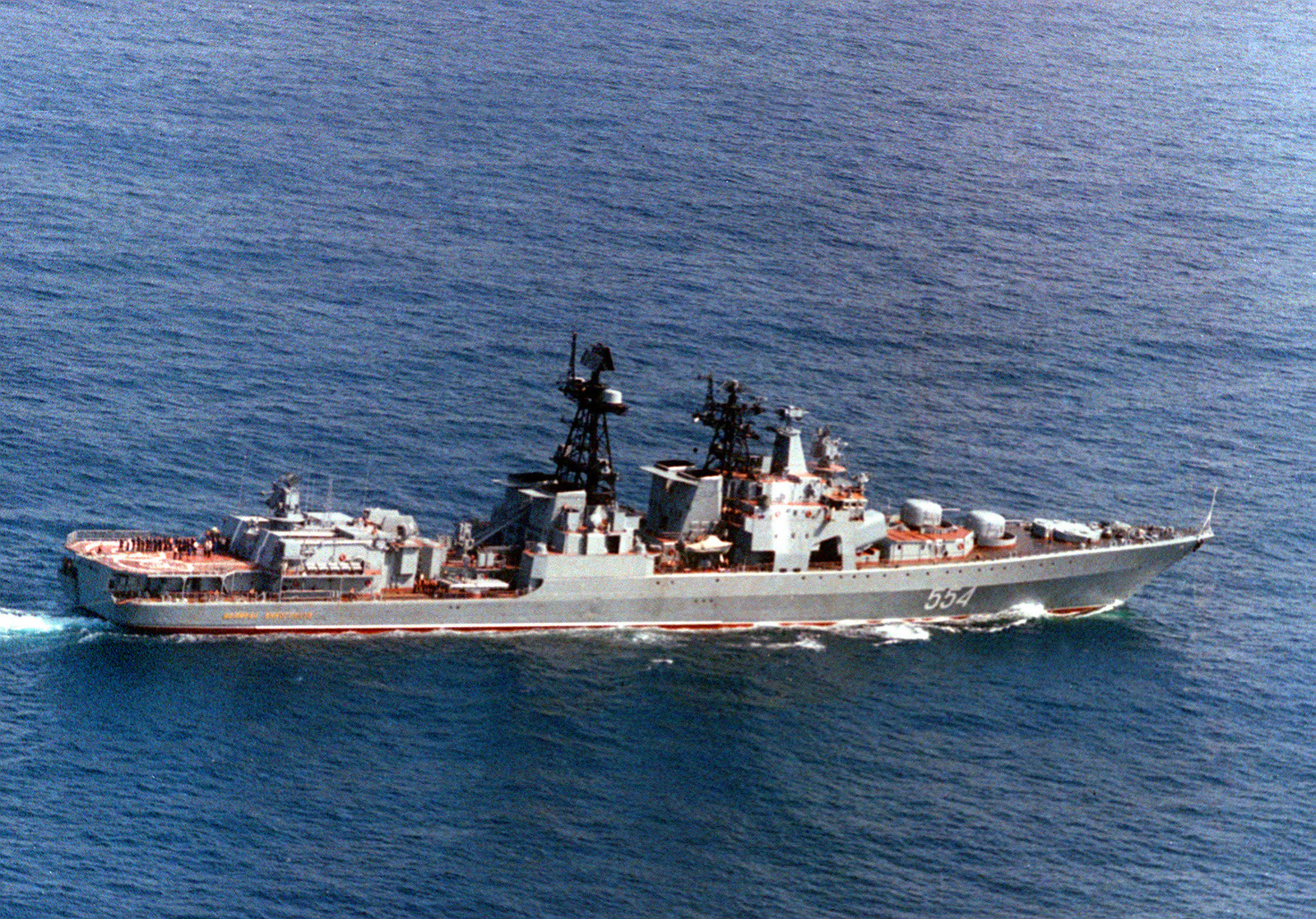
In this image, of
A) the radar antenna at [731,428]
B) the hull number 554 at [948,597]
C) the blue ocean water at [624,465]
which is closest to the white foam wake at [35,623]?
the blue ocean water at [624,465]

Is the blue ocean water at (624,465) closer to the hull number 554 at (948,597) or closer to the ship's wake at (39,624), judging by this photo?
the ship's wake at (39,624)

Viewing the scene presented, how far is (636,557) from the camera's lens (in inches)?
5153

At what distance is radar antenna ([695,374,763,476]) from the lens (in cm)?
13612

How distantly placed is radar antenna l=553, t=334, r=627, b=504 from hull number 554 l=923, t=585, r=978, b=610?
2139cm

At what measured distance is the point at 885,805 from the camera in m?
108

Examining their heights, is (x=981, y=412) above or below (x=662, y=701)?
above

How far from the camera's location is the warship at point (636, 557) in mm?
124125

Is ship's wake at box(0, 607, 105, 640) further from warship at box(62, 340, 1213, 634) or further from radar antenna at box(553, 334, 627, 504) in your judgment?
radar antenna at box(553, 334, 627, 504)

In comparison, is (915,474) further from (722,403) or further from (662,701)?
(662,701)

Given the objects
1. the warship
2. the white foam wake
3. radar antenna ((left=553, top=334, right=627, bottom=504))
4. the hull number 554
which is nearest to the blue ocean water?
the white foam wake

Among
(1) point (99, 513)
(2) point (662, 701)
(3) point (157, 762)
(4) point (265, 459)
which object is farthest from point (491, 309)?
(3) point (157, 762)

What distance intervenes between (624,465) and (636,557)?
1586 centimetres

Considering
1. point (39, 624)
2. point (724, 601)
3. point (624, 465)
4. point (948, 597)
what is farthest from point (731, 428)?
point (39, 624)

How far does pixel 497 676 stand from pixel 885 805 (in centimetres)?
2355
